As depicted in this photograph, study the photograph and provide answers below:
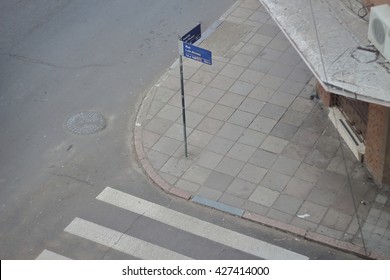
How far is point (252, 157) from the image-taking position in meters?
15.4

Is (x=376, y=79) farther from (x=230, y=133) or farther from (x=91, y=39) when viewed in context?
(x=91, y=39)

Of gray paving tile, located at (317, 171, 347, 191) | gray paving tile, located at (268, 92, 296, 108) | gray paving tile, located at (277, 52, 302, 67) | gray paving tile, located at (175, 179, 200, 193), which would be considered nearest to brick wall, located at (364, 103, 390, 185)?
gray paving tile, located at (317, 171, 347, 191)

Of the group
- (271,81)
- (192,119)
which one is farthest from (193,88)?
(271,81)

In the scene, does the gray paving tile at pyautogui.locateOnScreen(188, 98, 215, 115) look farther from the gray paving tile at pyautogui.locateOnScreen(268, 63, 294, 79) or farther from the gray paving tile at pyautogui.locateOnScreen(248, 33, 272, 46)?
the gray paving tile at pyautogui.locateOnScreen(248, 33, 272, 46)

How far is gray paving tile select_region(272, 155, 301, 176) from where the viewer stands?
1502cm

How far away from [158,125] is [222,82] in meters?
2.09

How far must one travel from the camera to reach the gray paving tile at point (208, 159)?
602 inches

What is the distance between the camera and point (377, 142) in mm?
14305

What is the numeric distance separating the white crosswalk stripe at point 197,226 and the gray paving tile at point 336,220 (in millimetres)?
927

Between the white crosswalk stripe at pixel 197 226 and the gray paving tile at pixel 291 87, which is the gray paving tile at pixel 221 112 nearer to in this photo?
the gray paving tile at pixel 291 87

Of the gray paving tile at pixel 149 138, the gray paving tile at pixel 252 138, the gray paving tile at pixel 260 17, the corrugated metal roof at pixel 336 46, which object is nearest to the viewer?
the corrugated metal roof at pixel 336 46

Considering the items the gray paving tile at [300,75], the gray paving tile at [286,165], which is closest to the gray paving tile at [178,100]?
the gray paving tile at [300,75]

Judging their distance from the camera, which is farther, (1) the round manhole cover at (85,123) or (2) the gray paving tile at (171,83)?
(2) the gray paving tile at (171,83)

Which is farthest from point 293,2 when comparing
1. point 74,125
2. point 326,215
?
point 74,125
